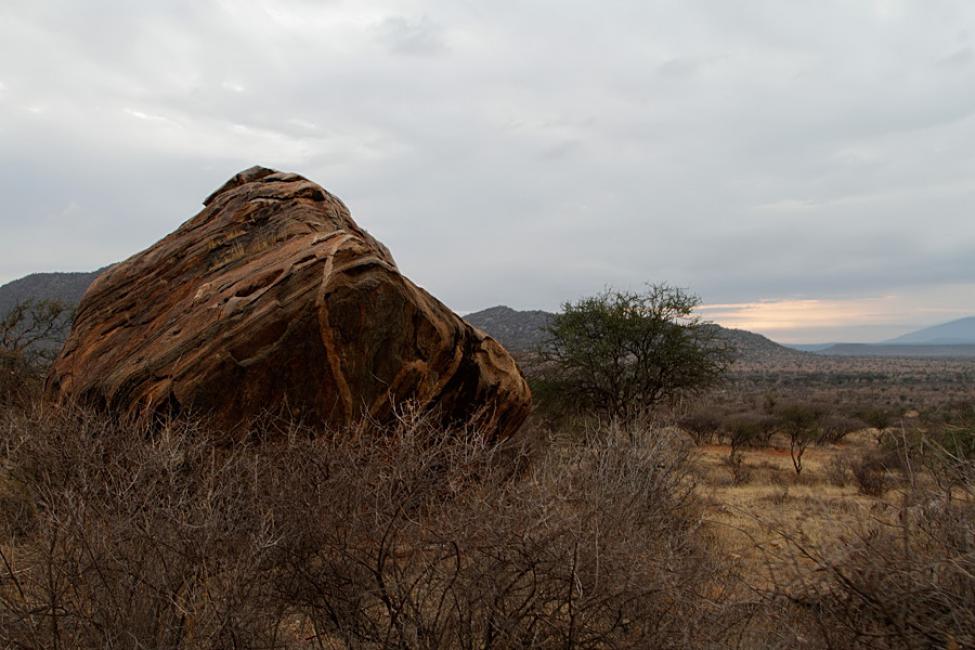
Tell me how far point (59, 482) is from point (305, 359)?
→ 3009 millimetres

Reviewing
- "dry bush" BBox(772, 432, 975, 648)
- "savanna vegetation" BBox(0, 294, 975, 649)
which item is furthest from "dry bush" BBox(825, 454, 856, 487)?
"dry bush" BBox(772, 432, 975, 648)

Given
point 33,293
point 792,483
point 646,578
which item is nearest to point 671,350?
point 792,483

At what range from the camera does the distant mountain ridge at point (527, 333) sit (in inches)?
2571

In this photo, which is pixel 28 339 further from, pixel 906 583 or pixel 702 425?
pixel 906 583

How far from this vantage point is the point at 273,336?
823cm

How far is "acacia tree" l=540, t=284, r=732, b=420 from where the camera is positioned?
2045 centimetres

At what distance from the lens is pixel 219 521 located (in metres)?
4.89

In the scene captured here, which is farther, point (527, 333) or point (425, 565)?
point (527, 333)

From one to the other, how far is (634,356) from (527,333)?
4875 centimetres

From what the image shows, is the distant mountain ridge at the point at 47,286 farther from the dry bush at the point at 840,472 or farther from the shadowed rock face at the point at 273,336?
the dry bush at the point at 840,472

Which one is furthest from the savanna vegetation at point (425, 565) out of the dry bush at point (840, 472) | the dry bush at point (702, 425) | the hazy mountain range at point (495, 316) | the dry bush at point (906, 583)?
the dry bush at point (702, 425)

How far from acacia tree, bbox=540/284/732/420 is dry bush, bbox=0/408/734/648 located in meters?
14.9

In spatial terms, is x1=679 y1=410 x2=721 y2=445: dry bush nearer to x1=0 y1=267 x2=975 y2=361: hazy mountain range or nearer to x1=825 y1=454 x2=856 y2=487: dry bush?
x1=0 y1=267 x2=975 y2=361: hazy mountain range

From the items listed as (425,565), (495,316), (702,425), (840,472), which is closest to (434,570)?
(425,565)
